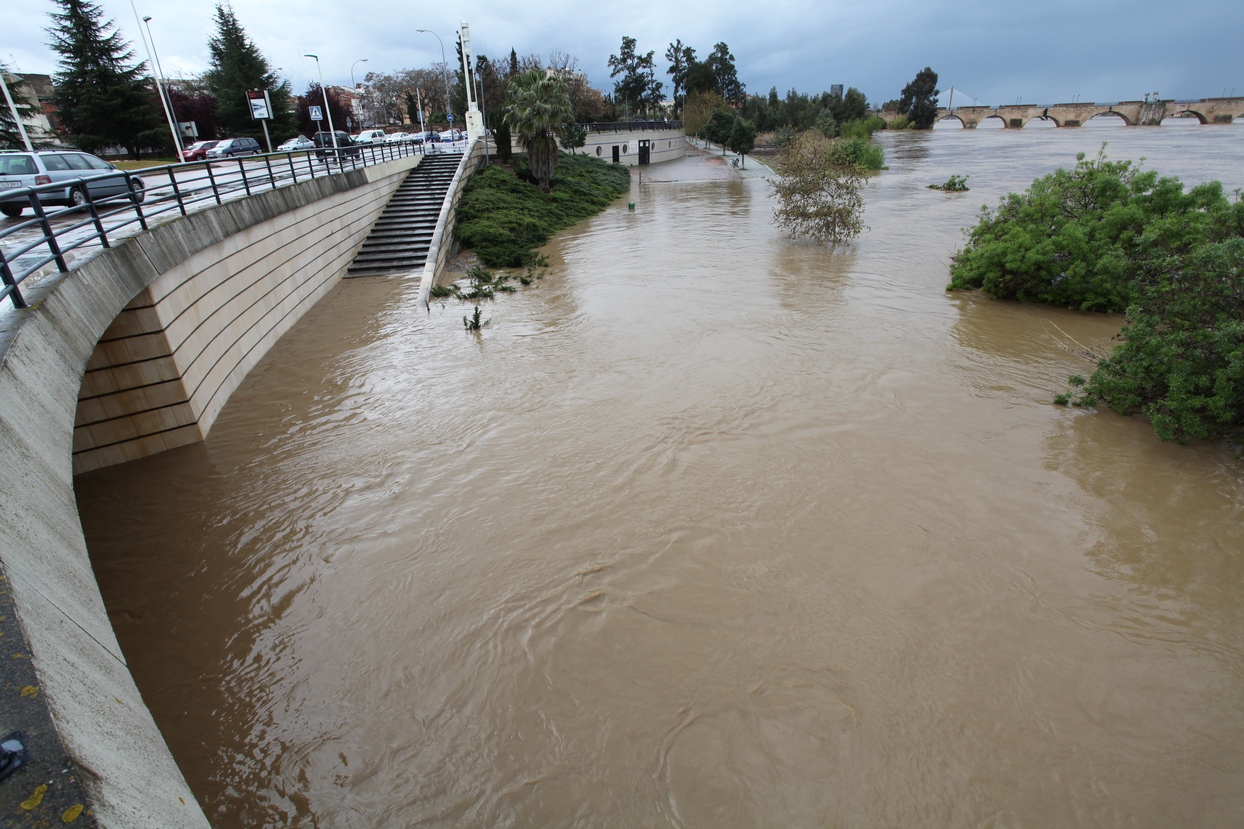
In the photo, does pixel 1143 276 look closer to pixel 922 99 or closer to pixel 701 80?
pixel 701 80

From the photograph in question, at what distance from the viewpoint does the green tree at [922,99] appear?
320 feet

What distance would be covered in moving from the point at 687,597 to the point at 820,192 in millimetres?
19825

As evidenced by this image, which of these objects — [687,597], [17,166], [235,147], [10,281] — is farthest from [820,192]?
[235,147]

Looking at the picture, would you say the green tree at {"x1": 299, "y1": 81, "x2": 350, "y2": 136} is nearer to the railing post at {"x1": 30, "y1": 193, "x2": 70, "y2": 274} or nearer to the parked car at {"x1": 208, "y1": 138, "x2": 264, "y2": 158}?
the parked car at {"x1": 208, "y1": 138, "x2": 264, "y2": 158}

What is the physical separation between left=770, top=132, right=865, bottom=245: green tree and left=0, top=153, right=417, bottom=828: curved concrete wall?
56.6 ft

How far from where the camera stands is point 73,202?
12938 mm

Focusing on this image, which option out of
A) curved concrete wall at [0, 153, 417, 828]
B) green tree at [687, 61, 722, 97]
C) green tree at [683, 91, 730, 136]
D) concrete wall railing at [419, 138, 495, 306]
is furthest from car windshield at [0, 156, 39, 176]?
green tree at [687, 61, 722, 97]

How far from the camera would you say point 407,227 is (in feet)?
70.3

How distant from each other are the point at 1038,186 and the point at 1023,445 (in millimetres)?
9545

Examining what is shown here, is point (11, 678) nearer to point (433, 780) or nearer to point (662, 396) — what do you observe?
point (433, 780)

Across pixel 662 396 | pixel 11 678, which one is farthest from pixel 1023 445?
pixel 11 678

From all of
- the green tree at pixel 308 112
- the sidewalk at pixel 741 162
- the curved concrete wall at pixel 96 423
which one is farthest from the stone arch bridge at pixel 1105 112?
the curved concrete wall at pixel 96 423

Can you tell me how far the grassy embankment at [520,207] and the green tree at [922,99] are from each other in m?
82.4

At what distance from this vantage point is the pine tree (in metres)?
34.3
